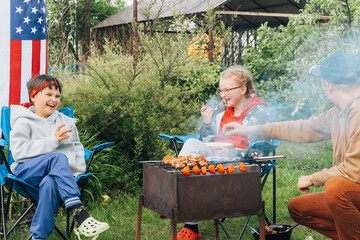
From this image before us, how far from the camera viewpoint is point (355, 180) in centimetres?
216

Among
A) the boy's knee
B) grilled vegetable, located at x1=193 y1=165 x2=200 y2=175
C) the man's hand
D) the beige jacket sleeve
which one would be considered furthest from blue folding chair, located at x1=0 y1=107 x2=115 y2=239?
the beige jacket sleeve

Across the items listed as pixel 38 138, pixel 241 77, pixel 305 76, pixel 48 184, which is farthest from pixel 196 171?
pixel 305 76

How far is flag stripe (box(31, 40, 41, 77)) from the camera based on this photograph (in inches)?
152

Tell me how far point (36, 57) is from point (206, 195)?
2364mm

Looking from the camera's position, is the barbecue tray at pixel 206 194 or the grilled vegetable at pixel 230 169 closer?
the barbecue tray at pixel 206 194

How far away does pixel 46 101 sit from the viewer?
9.82 ft

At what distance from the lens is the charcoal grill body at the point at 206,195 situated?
2297 mm

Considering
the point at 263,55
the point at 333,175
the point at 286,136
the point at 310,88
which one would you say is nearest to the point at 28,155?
the point at 286,136

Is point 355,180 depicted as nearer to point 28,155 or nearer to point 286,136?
point 286,136

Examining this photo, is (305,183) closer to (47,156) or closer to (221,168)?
(221,168)

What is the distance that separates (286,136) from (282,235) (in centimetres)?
69

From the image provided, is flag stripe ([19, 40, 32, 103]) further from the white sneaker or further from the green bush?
the white sneaker

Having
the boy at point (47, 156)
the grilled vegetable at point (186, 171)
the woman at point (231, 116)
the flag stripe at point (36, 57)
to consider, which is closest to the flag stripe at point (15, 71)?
the flag stripe at point (36, 57)

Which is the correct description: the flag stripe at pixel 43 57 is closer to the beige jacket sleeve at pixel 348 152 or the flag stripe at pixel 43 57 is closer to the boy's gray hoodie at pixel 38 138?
the boy's gray hoodie at pixel 38 138
